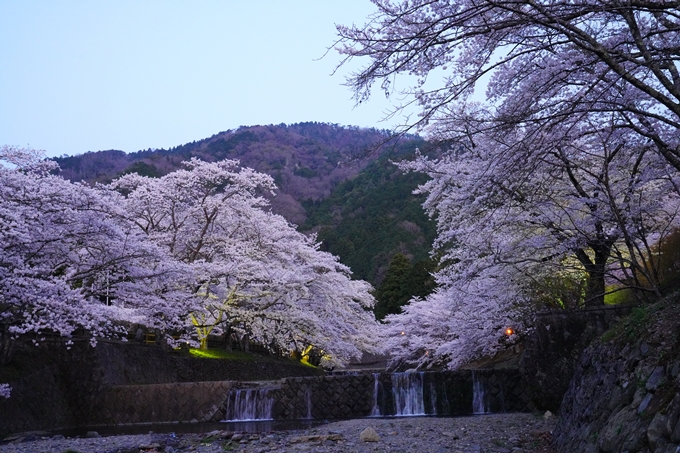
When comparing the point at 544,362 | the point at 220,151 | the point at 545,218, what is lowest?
the point at 544,362

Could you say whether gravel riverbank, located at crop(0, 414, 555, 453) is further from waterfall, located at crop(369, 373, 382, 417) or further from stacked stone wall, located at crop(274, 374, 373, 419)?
stacked stone wall, located at crop(274, 374, 373, 419)

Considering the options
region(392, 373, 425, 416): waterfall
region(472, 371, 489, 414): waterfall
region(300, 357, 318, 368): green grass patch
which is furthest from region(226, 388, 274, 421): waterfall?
region(300, 357, 318, 368): green grass patch

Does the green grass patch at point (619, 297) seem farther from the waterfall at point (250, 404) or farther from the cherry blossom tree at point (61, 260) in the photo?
the cherry blossom tree at point (61, 260)

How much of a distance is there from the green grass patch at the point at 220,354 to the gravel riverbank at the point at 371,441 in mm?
9909

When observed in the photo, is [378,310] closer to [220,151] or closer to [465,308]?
[465,308]

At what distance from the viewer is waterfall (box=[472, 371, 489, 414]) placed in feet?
45.1

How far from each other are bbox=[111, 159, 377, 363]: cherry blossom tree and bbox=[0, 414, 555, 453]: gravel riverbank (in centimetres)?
936

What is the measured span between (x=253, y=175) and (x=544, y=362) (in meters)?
14.8

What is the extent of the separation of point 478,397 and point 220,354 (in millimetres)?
11030

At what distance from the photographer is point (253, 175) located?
71.1 ft

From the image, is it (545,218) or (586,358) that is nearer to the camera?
(586,358)

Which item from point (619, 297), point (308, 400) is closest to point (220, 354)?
point (308, 400)

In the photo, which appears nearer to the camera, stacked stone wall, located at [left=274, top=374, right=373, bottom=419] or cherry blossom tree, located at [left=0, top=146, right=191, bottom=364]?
cherry blossom tree, located at [left=0, top=146, right=191, bottom=364]

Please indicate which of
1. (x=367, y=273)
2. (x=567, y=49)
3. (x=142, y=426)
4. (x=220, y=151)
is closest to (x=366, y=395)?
(x=142, y=426)
